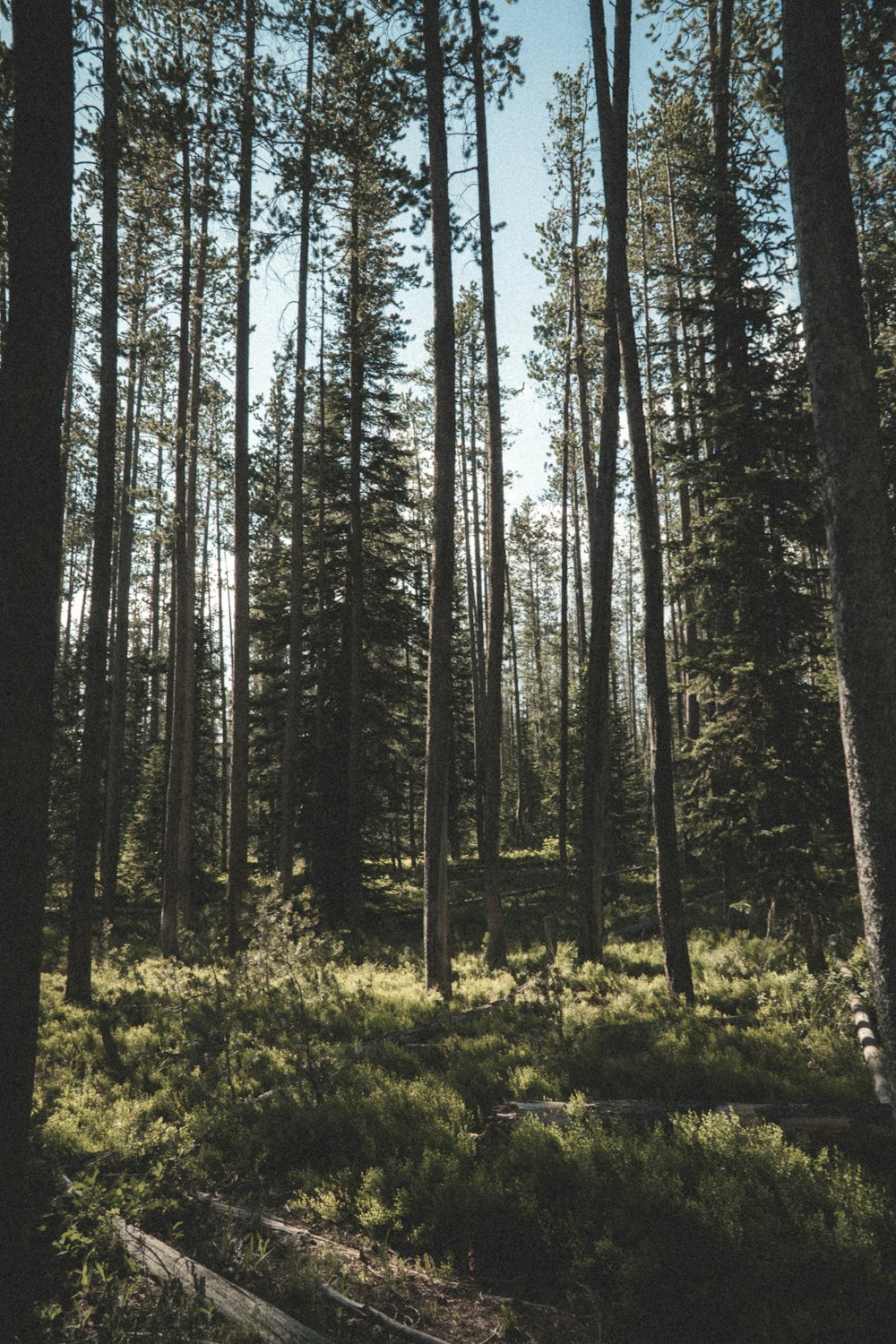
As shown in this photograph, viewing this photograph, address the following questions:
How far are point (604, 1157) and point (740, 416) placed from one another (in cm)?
924

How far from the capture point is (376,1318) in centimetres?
374

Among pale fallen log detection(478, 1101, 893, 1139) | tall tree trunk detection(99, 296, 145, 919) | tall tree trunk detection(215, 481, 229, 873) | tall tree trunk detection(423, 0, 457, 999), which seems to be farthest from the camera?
tall tree trunk detection(215, 481, 229, 873)

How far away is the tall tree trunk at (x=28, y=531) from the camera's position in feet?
12.2

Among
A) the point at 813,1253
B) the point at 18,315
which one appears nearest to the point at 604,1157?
the point at 813,1253


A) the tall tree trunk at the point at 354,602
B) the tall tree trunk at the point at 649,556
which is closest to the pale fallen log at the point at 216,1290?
the tall tree trunk at the point at 649,556

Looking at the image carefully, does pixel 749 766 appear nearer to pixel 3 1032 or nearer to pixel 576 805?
pixel 3 1032

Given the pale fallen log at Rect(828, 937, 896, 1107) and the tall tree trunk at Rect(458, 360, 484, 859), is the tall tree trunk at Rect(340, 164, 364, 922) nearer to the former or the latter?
the tall tree trunk at Rect(458, 360, 484, 859)

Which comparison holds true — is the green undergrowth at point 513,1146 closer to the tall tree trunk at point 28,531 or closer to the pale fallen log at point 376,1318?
the pale fallen log at point 376,1318

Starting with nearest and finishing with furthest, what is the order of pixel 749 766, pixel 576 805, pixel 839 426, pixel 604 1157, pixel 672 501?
pixel 839 426 → pixel 604 1157 → pixel 749 766 → pixel 672 501 → pixel 576 805

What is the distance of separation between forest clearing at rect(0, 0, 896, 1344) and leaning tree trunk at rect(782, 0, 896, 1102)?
Answer: 2cm

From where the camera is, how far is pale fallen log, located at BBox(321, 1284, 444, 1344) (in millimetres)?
3562

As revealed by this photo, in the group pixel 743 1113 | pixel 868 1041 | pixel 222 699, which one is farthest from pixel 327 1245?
pixel 222 699

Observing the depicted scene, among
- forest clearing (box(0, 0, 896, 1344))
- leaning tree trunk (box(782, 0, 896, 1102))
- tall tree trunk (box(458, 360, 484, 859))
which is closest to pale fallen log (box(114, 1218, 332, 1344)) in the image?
forest clearing (box(0, 0, 896, 1344))

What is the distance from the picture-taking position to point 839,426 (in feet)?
13.7
